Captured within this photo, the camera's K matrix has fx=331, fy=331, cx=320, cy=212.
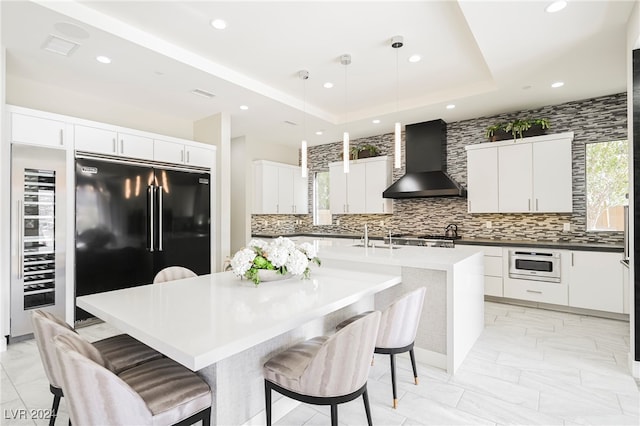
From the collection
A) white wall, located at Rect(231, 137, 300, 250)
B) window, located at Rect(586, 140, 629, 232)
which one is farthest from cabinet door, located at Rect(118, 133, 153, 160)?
window, located at Rect(586, 140, 629, 232)

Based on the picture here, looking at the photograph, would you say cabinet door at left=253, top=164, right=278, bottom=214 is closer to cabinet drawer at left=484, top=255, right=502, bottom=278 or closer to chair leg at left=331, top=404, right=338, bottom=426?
cabinet drawer at left=484, top=255, right=502, bottom=278

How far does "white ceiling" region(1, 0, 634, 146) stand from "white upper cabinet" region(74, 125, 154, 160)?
55 cm

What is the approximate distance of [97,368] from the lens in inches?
41.8

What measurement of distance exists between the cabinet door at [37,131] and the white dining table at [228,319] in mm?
2365

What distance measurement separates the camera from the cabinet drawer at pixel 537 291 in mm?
4066

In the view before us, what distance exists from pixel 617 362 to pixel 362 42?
3.54 m

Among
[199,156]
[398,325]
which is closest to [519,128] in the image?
[398,325]

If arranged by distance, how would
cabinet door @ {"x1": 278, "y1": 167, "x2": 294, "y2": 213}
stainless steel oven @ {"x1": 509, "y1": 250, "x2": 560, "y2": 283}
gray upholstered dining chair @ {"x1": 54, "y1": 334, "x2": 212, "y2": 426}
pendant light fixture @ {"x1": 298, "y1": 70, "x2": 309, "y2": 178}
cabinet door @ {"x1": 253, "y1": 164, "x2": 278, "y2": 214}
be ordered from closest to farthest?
gray upholstered dining chair @ {"x1": 54, "y1": 334, "x2": 212, "y2": 426} < pendant light fixture @ {"x1": 298, "y1": 70, "x2": 309, "y2": 178} < stainless steel oven @ {"x1": 509, "y1": 250, "x2": 560, "y2": 283} < cabinet door @ {"x1": 253, "y1": 164, "x2": 278, "y2": 214} < cabinet door @ {"x1": 278, "y1": 167, "x2": 294, "y2": 213}

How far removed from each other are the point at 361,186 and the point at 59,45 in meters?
4.52

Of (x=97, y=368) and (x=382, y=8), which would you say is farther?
(x=382, y=8)

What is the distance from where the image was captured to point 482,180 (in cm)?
484

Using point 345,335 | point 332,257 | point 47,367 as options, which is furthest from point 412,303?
point 47,367

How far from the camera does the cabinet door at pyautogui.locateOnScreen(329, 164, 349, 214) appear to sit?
20.7ft

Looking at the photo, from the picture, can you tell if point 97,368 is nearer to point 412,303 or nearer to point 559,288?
point 412,303
